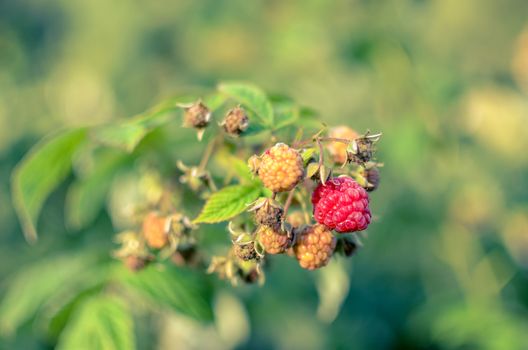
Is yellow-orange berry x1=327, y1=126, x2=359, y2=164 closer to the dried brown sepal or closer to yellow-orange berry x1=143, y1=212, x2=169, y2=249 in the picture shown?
the dried brown sepal

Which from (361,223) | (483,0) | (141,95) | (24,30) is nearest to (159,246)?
(361,223)

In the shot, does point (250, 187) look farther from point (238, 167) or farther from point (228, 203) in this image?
point (238, 167)

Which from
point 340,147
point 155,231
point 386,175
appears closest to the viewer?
point 340,147

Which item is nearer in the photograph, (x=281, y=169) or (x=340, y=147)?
(x=281, y=169)

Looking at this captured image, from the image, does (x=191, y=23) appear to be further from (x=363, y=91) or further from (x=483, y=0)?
(x=483, y=0)

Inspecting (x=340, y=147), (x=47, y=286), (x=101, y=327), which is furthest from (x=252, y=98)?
(x=47, y=286)

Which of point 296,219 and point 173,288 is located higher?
point 296,219

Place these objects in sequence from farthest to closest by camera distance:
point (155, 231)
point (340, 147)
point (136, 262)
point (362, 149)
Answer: point (136, 262) < point (155, 231) < point (340, 147) < point (362, 149)
